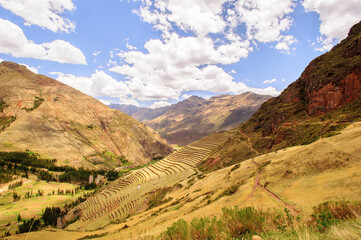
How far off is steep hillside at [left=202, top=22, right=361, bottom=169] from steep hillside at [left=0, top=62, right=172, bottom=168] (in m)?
107

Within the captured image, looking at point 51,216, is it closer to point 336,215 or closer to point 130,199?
point 130,199

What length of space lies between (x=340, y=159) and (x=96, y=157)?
129722 millimetres

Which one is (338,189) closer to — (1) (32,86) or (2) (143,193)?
(2) (143,193)

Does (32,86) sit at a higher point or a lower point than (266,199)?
higher

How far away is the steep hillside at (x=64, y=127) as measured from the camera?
10519 cm

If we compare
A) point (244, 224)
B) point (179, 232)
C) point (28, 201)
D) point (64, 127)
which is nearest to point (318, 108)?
point (244, 224)

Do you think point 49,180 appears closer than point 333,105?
No

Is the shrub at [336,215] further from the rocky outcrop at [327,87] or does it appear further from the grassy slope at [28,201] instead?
the grassy slope at [28,201]

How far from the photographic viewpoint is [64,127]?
120812 mm

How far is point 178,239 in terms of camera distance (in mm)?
7047

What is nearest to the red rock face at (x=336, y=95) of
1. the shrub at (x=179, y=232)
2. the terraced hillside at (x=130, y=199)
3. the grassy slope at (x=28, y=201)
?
the terraced hillside at (x=130, y=199)

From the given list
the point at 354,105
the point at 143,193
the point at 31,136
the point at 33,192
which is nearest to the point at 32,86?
the point at 31,136

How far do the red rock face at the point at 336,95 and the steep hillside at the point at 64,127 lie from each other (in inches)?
4785

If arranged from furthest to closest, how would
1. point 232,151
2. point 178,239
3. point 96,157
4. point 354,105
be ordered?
point 96,157
point 232,151
point 354,105
point 178,239
